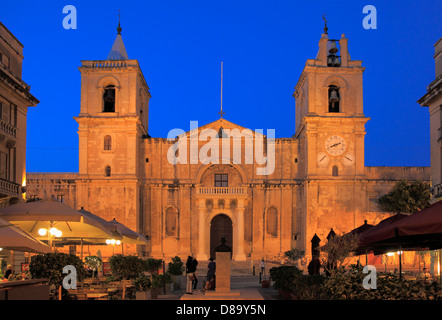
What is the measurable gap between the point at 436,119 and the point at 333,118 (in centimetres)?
1476

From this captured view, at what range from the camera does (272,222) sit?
47031 mm

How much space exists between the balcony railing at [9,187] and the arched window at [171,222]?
62.4 ft

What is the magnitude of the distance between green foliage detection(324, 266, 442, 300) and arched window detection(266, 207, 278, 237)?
113ft

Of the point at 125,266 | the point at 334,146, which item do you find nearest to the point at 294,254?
the point at 334,146

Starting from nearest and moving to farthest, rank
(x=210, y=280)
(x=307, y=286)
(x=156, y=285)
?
(x=307, y=286)
(x=210, y=280)
(x=156, y=285)

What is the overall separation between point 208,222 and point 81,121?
513 inches

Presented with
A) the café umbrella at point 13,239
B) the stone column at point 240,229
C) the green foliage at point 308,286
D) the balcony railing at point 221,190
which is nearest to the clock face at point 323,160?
the balcony railing at point 221,190

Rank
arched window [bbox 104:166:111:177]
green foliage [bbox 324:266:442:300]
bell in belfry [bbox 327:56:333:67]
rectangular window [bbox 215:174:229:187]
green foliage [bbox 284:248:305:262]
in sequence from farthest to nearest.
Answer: rectangular window [bbox 215:174:229:187], bell in belfry [bbox 327:56:333:67], arched window [bbox 104:166:111:177], green foliage [bbox 284:248:305:262], green foliage [bbox 324:266:442:300]

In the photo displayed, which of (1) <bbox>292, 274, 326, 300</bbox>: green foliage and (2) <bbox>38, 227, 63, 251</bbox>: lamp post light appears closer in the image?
(1) <bbox>292, 274, 326, 300</bbox>: green foliage

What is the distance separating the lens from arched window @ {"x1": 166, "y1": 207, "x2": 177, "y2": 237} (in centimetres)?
4694

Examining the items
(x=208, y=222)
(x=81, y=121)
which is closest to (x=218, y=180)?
(x=208, y=222)

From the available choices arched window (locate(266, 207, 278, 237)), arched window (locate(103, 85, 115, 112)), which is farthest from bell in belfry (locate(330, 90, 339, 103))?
arched window (locate(103, 85, 115, 112))

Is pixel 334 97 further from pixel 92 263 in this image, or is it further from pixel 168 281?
pixel 92 263

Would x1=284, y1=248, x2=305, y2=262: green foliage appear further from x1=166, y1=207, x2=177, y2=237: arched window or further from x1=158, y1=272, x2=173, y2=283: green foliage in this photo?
x1=158, y1=272, x2=173, y2=283: green foliage
